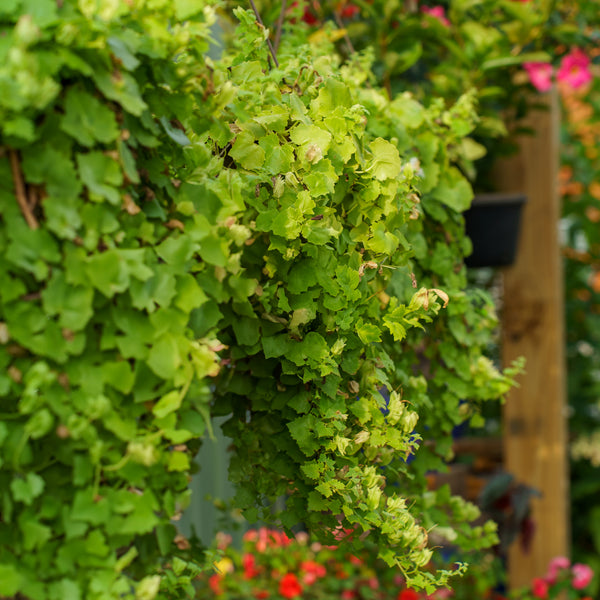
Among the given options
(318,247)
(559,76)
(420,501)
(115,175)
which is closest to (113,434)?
(115,175)

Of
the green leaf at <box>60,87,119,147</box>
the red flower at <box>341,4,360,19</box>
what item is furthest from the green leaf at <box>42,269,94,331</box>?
the red flower at <box>341,4,360,19</box>

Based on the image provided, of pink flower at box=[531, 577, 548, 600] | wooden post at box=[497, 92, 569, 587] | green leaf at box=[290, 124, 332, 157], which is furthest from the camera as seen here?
wooden post at box=[497, 92, 569, 587]

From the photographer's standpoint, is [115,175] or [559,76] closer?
[115,175]

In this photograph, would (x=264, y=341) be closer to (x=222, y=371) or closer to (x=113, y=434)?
(x=222, y=371)

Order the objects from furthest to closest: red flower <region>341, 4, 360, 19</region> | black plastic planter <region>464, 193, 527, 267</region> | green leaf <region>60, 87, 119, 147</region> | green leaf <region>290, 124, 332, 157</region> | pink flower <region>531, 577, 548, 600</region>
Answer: pink flower <region>531, 577, 548, 600</region> → black plastic planter <region>464, 193, 527, 267</region> → red flower <region>341, 4, 360, 19</region> → green leaf <region>290, 124, 332, 157</region> → green leaf <region>60, 87, 119, 147</region>

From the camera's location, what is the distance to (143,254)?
2.17 feet

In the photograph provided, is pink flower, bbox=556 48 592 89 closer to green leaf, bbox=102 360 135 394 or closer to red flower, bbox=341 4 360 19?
red flower, bbox=341 4 360 19

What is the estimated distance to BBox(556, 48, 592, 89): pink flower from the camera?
2.18 m

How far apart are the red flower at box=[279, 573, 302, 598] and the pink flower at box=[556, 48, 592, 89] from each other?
1696 millimetres

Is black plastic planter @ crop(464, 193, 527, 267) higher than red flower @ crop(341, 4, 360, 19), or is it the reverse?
red flower @ crop(341, 4, 360, 19)

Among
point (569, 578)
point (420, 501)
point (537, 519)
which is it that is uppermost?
point (420, 501)

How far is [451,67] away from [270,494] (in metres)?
1.40

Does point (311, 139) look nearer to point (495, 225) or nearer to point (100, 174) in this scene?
point (100, 174)

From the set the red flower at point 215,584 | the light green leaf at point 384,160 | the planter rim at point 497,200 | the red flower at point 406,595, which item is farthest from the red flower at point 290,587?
the light green leaf at point 384,160
